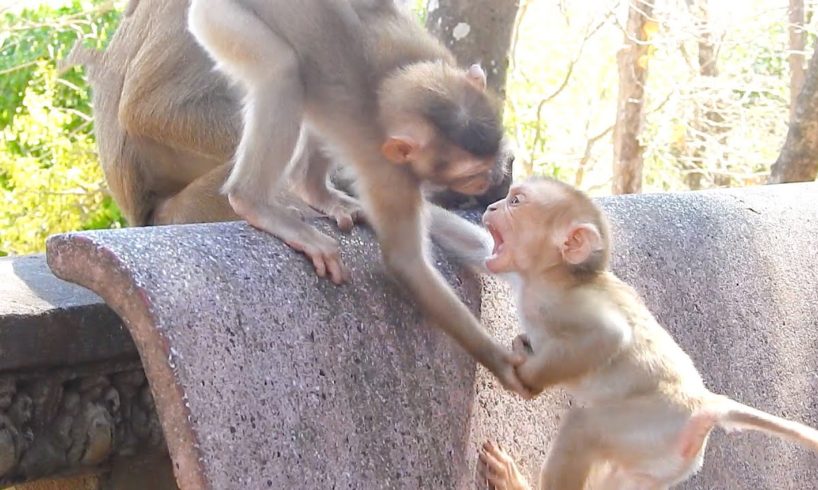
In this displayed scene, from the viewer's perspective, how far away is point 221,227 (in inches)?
70.6

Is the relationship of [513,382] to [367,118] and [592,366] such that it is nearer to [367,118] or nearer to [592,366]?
[592,366]

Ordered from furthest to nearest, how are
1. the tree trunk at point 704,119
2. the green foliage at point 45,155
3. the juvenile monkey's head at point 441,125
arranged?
1. the tree trunk at point 704,119
2. the green foliage at point 45,155
3. the juvenile monkey's head at point 441,125

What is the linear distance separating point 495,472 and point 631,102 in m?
5.84

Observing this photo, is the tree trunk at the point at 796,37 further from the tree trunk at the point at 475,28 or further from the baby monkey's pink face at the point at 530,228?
the baby monkey's pink face at the point at 530,228

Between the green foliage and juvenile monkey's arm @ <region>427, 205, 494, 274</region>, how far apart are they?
6.22 m

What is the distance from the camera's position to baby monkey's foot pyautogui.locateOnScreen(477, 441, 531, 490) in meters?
1.96

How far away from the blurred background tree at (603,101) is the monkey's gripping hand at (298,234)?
3295mm

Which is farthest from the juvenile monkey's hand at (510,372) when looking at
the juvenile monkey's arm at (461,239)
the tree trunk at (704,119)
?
the tree trunk at (704,119)

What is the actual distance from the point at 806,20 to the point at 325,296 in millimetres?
8486

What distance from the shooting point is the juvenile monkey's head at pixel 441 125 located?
200 cm

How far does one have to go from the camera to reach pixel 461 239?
86.5 inches

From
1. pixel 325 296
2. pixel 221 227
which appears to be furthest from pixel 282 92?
pixel 325 296

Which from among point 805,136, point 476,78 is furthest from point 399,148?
point 805,136

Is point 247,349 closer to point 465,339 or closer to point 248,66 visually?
point 465,339
